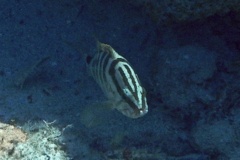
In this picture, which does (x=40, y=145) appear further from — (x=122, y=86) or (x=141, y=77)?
(x=141, y=77)

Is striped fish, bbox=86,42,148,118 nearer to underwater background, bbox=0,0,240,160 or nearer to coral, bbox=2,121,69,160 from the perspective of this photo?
underwater background, bbox=0,0,240,160

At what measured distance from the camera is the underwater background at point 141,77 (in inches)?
148

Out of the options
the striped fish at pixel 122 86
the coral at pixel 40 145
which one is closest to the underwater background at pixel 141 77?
the coral at pixel 40 145

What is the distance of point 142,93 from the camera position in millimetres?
2998

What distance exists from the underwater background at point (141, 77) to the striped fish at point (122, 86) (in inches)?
13.4

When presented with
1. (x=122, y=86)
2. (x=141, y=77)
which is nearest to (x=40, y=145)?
(x=122, y=86)

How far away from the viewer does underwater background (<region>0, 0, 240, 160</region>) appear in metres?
3.76

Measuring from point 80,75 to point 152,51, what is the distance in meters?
1.03

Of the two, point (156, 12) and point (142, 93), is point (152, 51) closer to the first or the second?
point (156, 12)

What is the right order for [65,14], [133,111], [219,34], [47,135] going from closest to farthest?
[133,111], [47,135], [219,34], [65,14]

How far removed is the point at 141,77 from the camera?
467 cm

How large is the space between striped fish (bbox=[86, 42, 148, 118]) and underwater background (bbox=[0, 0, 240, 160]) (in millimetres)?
341

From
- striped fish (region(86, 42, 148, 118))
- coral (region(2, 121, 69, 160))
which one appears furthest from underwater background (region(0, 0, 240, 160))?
striped fish (region(86, 42, 148, 118))

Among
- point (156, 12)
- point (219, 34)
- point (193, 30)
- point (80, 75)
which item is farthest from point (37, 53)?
point (219, 34)
